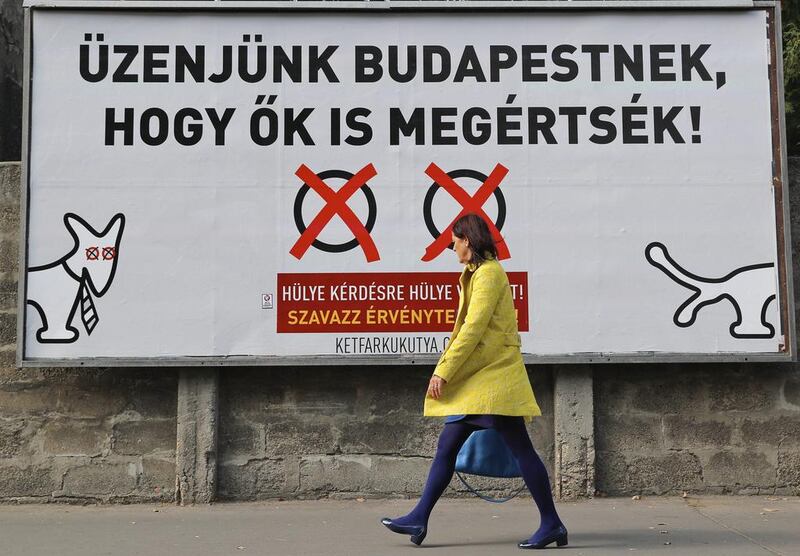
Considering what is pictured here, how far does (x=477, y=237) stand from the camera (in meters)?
4.74

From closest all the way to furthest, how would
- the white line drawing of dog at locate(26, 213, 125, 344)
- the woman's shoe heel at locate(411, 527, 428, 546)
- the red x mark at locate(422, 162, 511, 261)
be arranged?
the woman's shoe heel at locate(411, 527, 428, 546) < the white line drawing of dog at locate(26, 213, 125, 344) < the red x mark at locate(422, 162, 511, 261)

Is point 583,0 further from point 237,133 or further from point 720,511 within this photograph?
point 720,511

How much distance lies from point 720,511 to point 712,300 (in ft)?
4.44

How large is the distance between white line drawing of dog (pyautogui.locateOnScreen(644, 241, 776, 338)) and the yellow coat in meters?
1.81

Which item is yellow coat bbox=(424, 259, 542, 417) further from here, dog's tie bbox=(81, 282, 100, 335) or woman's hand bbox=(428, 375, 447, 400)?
dog's tie bbox=(81, 282, 100, 335)

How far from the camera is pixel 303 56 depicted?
20.2ft

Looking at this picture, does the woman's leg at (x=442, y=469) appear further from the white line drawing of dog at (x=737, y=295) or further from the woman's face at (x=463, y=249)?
the white line drawing of dog at (x=737, y=295)

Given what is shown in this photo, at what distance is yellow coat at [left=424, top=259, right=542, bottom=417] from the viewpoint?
15.0ft

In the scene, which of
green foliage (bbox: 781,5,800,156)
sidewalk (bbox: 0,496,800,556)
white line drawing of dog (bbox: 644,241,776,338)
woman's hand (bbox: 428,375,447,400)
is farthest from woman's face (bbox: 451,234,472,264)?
green foliage (bbox: 781,5,800,156)

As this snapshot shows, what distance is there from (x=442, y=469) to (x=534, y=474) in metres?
0.47

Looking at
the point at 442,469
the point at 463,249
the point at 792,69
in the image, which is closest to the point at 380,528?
the point at 442,469

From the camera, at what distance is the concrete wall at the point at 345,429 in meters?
6.06

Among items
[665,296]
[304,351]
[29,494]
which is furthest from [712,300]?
[29,494]

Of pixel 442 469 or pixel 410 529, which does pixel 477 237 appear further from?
pixel 410 529
